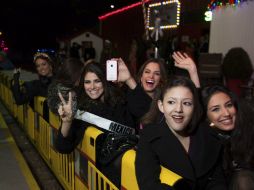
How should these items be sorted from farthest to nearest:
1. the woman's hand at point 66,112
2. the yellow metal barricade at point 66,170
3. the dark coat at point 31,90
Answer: the dark coat at point 31,90, the yellow metal barricade at point 66,170, the woman's hand at point 66,112

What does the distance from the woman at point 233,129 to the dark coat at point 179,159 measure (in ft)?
0.52

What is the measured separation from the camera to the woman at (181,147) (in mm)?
2434

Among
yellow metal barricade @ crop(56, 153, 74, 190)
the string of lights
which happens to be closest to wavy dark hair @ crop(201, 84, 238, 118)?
yellow metal barricade @ crop(56, 153, 74, 190)

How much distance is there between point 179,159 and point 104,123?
1.39 metres

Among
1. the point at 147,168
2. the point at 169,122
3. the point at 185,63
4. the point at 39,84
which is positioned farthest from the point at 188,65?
the point at 39,84

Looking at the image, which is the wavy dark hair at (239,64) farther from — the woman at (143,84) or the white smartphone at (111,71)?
the white smartphone at (111,71)

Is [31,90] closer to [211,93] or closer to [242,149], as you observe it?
[211,93]

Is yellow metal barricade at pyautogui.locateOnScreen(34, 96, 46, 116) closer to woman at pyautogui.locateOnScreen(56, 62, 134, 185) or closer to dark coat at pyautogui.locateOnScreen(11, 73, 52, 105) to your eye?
dark coat at pyautogui.locateOnScreen(11, 73, 52, 105)

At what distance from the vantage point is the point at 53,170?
5.52 m

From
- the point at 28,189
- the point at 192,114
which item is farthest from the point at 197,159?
the point at 28,189

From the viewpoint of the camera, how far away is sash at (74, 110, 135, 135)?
3.66m

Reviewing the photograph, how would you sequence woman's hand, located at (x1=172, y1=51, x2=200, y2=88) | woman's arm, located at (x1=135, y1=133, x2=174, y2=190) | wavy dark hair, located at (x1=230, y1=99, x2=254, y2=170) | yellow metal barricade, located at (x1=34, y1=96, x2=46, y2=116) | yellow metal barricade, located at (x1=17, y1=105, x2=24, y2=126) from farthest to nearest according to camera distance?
yellow metal barricade, located at (x1=17, y1=105, x2=24, y2=126) → yellow metal barricade, located at (x1=34, y1=96, x2=46, y2=116) → woman's hand, located at (x1=172, y1=51, x2=200, y2=88) → wavy dark hair, located at (x1=230, y1=99, x2=254, y2=170) → woman's arm, located at (x1=135, y1=133, x2=174, y2=190)

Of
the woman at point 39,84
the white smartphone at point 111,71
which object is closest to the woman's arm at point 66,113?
the white smartphone at point 111,71

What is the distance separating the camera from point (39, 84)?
666cm
